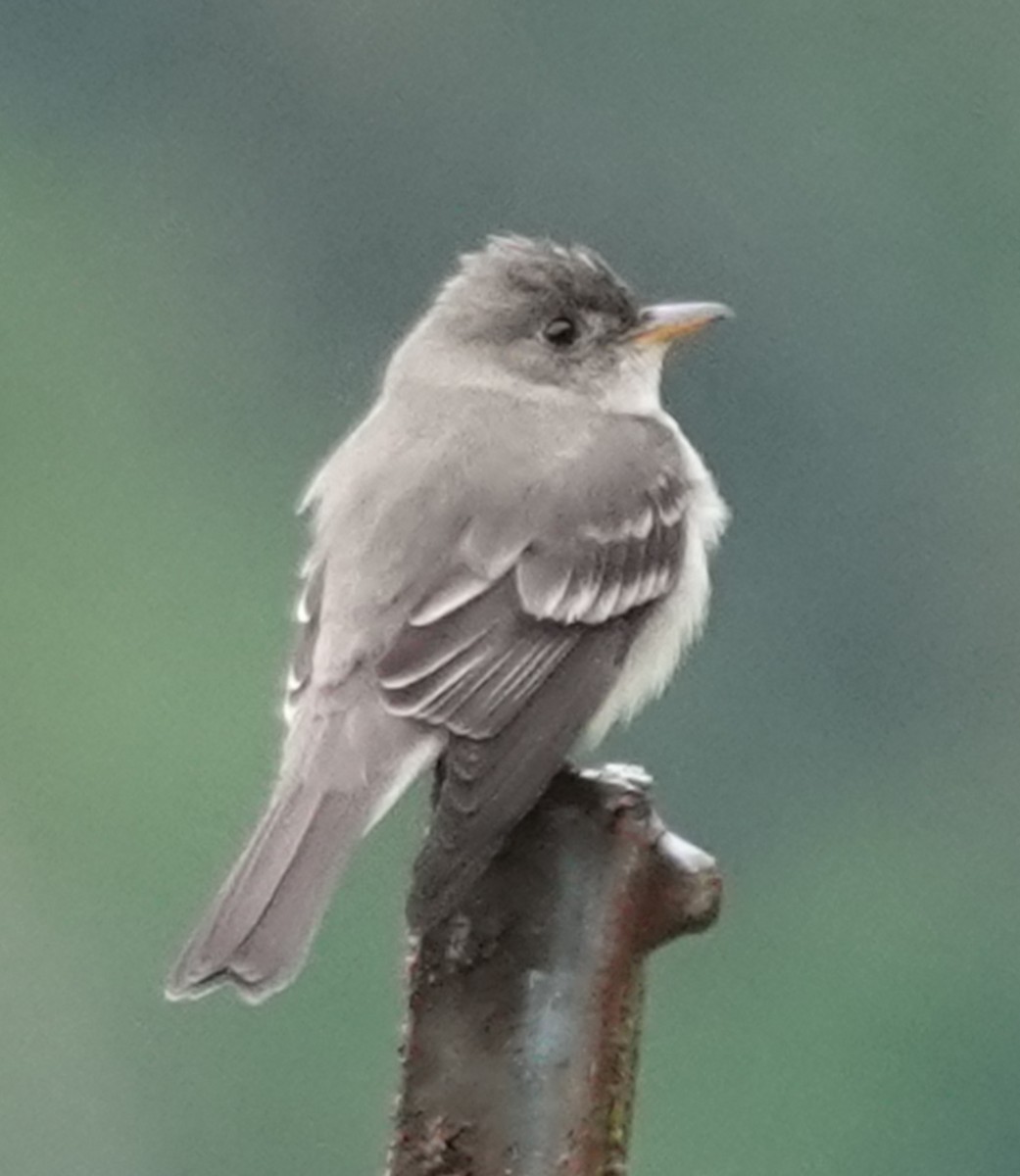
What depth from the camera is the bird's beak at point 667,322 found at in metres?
4.46

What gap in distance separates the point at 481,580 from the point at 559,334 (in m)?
0.91

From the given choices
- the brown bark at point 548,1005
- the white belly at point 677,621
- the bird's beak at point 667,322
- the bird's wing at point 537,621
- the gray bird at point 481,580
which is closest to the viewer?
the brown bark at point 548,1005

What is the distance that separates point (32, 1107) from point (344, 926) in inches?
49.5

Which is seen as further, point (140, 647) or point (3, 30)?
point (3, 30)

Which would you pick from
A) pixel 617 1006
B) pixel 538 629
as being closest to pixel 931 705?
pixel 538 629

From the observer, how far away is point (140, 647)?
479 inches

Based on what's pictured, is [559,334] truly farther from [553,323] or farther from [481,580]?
[481,580]

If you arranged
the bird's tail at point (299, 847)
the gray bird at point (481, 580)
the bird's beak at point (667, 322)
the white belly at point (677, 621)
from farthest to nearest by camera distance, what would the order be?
the bird's beak at point (667, 322)
the white belly at point (677, 621)
the gray bird at point (481, 580)
the bird's tail at point (299, 847)

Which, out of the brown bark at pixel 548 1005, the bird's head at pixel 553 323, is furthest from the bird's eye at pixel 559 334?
the brown bark at pixel 548 1005

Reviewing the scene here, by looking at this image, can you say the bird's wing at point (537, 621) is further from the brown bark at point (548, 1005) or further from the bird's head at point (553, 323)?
the brown bark at point (548, 1005)

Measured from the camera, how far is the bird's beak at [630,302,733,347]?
4465 mm

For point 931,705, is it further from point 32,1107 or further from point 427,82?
point 32,1107

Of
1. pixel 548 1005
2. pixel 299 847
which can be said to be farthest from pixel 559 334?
pixel 548 1005

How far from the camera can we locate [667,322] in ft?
14.9
